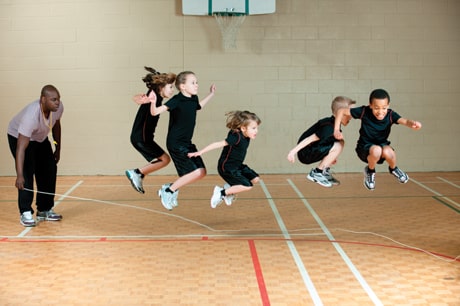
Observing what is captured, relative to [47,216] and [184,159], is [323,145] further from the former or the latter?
[47,216]

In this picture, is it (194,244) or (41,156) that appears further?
(41,156)

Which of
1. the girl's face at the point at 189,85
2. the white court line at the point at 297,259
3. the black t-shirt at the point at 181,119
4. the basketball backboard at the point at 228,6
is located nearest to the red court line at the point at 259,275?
the white court line at the point at 297,259

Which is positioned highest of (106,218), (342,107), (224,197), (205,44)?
(205,44)

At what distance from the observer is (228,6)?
35.2 ft

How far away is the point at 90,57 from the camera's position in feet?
37.0

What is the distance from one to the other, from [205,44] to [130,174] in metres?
4.77

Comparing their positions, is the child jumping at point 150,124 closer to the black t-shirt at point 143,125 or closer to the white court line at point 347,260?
the black t-shirt at point 143,125

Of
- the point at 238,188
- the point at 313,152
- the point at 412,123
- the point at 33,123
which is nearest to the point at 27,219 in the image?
the point at 33,123

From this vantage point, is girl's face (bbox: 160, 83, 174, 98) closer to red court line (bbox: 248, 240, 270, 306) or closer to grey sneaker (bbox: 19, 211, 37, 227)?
red court line (bbox: 248, 240, 270, 306)

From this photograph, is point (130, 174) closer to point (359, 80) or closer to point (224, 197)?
point (224, 197)

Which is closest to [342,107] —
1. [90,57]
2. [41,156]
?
[41,156]

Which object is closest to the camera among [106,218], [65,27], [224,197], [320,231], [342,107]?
[342,107]

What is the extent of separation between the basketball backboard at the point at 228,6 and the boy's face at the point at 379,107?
5.25 meters

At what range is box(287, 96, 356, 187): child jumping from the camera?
649 centimetres
